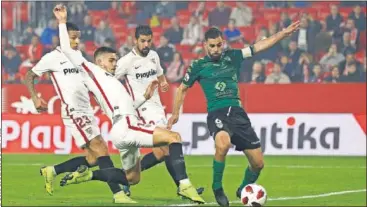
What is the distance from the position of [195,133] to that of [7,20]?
24.0 feet

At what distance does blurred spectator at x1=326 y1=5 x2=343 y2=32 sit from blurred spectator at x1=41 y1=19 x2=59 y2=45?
6344mm

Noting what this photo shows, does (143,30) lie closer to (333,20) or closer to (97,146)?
(97,146)

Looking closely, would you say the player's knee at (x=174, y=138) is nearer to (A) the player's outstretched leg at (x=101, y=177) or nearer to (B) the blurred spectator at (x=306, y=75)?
(A) the player's outstretched leg at (x=101, y=177)

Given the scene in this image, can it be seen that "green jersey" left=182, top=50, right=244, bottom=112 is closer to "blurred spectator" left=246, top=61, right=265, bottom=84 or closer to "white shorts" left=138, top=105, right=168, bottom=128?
"white shorts" left=138, top=105, right=168, bottom=128

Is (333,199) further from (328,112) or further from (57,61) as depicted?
(328,112)

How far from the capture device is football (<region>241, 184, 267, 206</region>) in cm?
1168

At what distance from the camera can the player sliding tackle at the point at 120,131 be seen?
11828 millimetres

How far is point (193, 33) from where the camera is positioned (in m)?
26.0

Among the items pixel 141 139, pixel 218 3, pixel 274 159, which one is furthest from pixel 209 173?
pixel 218 3

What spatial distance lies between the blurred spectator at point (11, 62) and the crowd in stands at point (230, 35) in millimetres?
23

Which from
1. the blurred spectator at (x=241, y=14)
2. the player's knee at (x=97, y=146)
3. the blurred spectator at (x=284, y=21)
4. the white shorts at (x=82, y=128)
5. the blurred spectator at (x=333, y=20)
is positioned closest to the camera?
the player's knee at (x=97, y=146)

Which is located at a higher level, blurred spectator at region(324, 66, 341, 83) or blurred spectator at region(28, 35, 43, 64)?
blurred spectator at region(28, 35, 43, 64)

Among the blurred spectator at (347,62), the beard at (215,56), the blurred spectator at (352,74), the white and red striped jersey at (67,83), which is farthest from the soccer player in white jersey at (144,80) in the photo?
the blurred spectator at (347,62)

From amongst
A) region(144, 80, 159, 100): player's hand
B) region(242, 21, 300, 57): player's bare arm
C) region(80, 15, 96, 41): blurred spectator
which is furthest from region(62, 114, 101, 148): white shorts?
region(80, 15, 96, 41): blurred spectator
